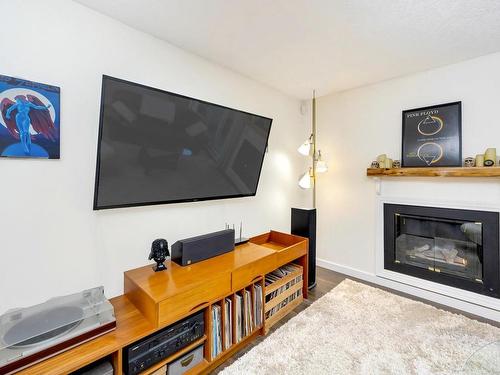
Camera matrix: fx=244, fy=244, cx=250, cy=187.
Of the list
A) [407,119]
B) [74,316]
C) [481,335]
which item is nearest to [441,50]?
[407,119]

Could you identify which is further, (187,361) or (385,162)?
(385,162)

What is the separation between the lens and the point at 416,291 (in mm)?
2611

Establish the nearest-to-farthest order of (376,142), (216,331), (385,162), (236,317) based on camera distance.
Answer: (216,331) → (236,317) → (385,162) → (376,142)

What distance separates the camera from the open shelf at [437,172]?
207 cm

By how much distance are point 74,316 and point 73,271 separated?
1.30 ft

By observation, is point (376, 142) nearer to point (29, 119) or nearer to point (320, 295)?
point (320, 295)

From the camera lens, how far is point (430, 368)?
1.62m

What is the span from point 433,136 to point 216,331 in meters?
2.66

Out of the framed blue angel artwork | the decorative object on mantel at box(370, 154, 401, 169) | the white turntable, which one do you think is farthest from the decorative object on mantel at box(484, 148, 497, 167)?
the framed blue angel artwork

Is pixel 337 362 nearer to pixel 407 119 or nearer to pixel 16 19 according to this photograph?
pixel 407 119

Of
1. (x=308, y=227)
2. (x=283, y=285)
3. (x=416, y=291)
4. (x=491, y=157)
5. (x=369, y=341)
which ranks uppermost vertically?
(x=491, y=157)

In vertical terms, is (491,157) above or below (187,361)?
above

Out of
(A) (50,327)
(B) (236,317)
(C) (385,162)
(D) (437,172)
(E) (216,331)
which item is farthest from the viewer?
(C) (385,162)

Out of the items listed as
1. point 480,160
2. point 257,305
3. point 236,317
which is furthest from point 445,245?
point 236,317
